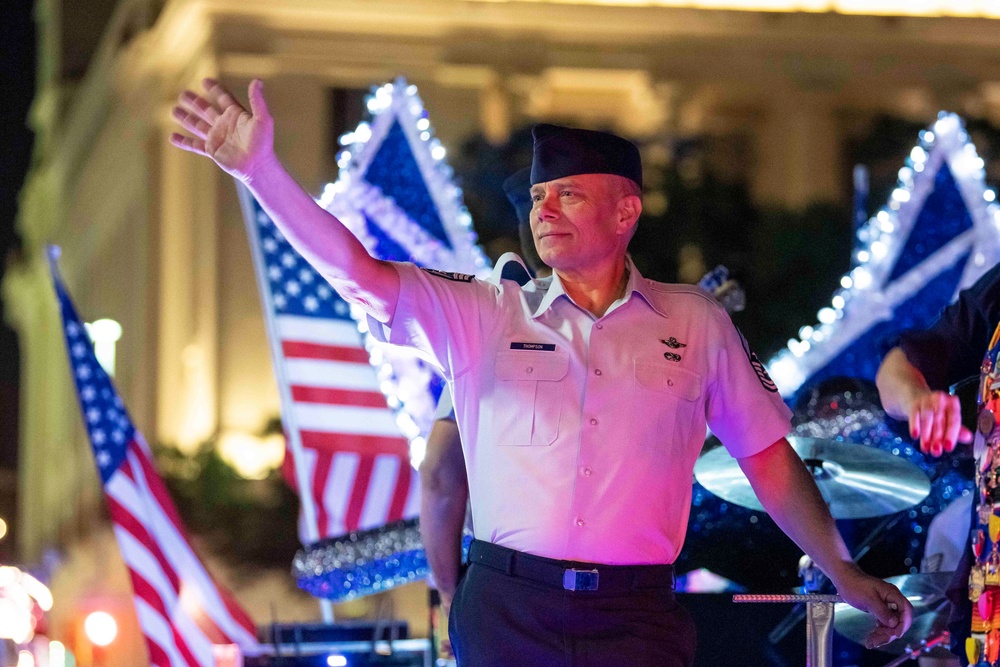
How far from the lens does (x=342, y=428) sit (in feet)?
31.4

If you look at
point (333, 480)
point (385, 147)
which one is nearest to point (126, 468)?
point (333, 480)

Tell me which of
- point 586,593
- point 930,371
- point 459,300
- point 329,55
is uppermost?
point 329,55

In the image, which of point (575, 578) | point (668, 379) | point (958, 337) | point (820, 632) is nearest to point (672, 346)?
point (668, 379)

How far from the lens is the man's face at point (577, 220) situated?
167 inches

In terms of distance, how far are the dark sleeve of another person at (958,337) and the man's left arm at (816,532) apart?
1.95 ft

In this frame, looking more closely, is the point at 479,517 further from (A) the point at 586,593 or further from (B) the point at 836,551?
(B) the point at 836,551

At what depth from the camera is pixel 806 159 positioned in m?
32.6

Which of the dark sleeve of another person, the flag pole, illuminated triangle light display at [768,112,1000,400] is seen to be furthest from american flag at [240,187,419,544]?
the dark sleeve of another person

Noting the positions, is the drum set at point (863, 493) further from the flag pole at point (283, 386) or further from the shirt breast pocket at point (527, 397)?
the flag pole at point (283, 386)

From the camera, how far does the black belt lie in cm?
398

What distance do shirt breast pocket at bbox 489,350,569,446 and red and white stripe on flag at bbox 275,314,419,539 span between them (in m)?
4.83

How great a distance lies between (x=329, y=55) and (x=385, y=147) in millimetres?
22155

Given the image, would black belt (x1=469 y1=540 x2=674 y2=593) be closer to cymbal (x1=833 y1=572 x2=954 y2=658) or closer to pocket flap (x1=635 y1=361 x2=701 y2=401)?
pocket flap (x1=635 y1=361 x2=701 y2=401)

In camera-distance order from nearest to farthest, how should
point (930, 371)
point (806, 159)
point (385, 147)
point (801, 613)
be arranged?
point (930, 371)
point (801, 613)
point (385, 147)
point (806, 159)
